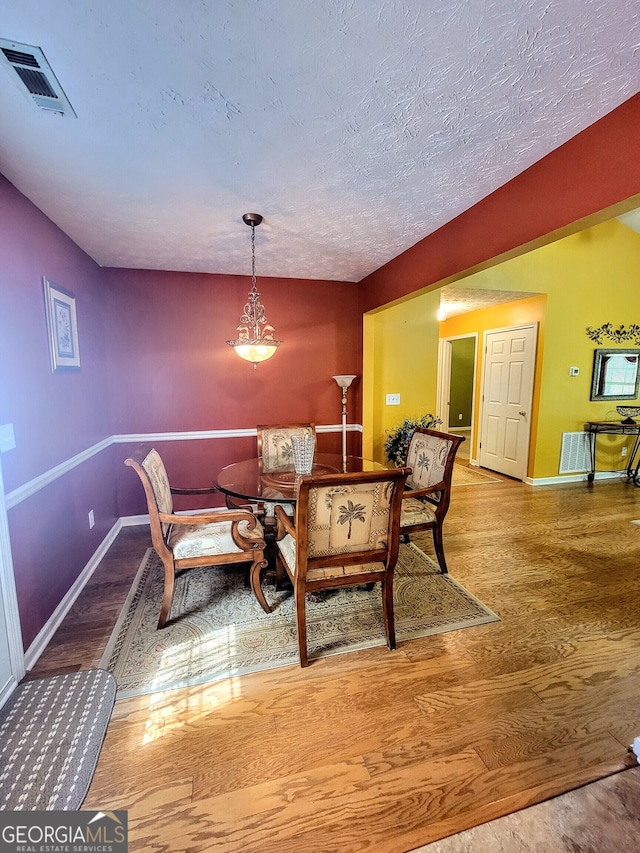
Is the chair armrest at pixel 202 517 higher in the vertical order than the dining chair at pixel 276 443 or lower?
lower

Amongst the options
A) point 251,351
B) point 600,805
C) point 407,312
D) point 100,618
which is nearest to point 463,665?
point 600,805

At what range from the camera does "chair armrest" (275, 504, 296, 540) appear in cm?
181

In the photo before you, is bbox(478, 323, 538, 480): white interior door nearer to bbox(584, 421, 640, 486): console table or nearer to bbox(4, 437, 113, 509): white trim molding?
bbox(584, 421, 640, 486): console table

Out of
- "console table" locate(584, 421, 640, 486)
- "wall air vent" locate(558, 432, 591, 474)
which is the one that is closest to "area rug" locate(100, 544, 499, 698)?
"wall air vent" locate(558, 432, 591, 474)

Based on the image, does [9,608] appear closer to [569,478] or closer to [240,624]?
[240,624]

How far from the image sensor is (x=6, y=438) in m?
1.67

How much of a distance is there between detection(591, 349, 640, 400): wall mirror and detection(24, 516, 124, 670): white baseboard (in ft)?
19.3

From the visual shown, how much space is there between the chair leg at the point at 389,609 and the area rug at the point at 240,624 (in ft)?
0.30

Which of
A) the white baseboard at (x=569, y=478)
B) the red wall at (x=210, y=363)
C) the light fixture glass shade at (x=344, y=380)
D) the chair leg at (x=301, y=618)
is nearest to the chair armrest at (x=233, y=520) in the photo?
the chair leg at (x=301, y=618)


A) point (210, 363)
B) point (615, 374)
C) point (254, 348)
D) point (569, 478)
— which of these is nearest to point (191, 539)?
point (254, 348)

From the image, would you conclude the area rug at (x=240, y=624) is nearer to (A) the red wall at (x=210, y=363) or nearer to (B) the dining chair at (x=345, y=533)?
(B) the dining chair at (x=345, y=533)

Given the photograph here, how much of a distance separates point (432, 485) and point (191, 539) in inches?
62.9

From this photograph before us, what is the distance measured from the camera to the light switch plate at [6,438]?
5.36 feet

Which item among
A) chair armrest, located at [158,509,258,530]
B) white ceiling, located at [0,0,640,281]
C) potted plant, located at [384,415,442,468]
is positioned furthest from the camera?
potted plant, located at [384,415,442,468]
